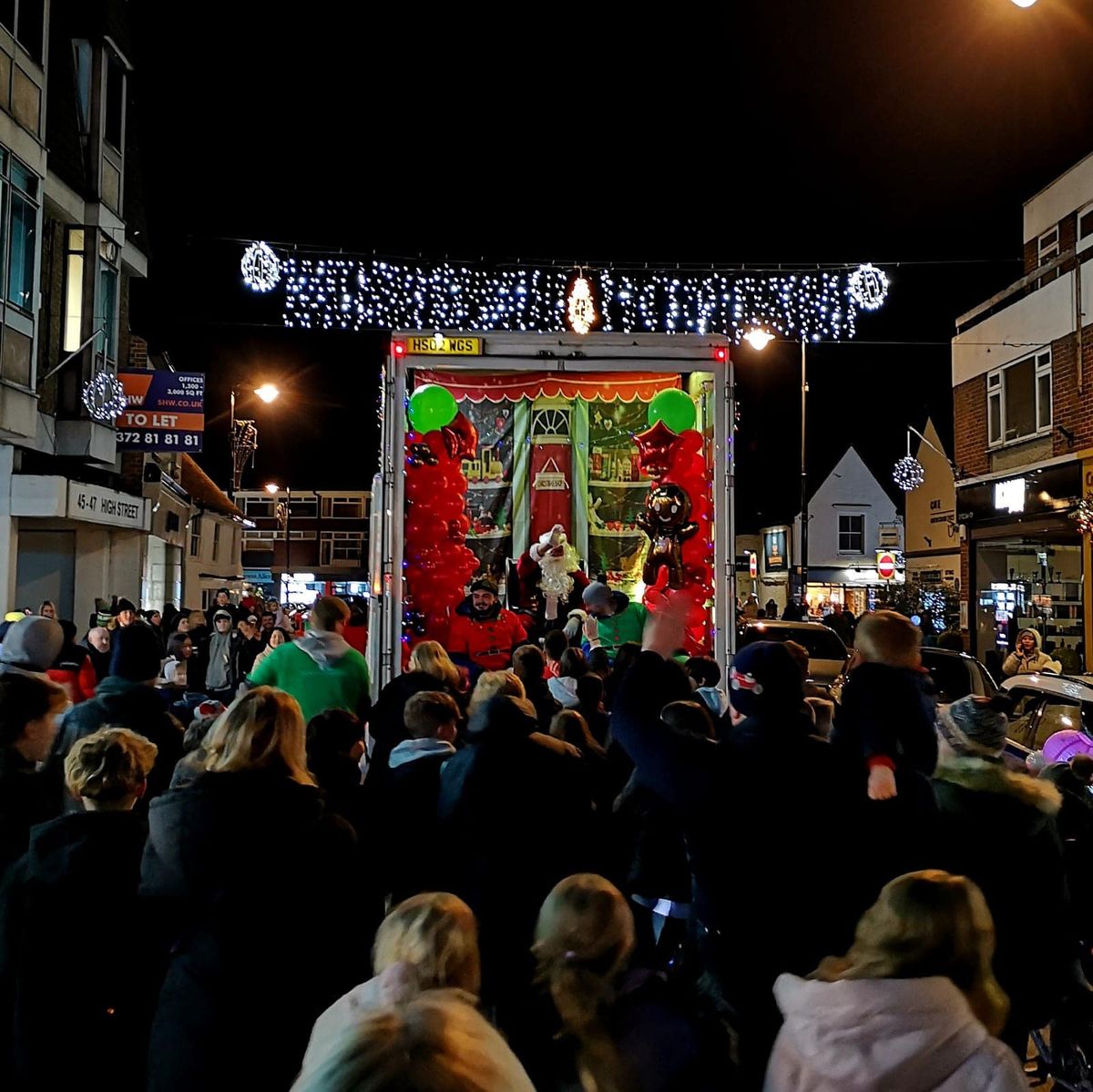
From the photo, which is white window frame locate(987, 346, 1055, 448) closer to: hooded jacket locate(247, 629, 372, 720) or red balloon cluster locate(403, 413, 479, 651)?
red balloon cluster locate(403, 413, 479, 651)

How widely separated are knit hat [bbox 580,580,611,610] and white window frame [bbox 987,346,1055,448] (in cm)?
1349

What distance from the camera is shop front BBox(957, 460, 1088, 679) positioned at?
1931 centimetres

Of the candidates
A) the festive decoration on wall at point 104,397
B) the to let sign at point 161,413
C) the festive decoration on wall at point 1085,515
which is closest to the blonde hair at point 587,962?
the festive decoration on wall at point 104,397

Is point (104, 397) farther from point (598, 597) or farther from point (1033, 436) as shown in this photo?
point (1033, 436)

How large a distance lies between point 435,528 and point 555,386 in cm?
206

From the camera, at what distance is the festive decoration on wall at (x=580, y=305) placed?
14086mm

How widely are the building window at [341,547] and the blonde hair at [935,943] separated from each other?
7607cm

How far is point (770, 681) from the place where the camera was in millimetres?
3342

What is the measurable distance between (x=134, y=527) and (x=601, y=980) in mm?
21593

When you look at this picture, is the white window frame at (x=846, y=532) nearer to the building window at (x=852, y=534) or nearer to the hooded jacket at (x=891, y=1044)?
the building window at (x=852, y=534)

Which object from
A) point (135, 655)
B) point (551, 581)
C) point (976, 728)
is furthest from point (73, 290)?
point (976, 728)

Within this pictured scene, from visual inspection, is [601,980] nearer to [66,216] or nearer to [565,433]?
[565,433]

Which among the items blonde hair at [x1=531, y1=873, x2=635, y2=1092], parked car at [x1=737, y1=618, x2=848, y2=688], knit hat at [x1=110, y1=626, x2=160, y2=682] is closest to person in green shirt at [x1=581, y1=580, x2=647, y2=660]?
parked car at [x1=737, y1=618, x2=848, y2=688]

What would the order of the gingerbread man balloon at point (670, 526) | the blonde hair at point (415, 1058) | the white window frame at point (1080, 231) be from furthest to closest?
the white window frame at point (1080, 231)
the gingerbread man balloon at point (670, 526)
the blonde hair at point (415, 1058)
